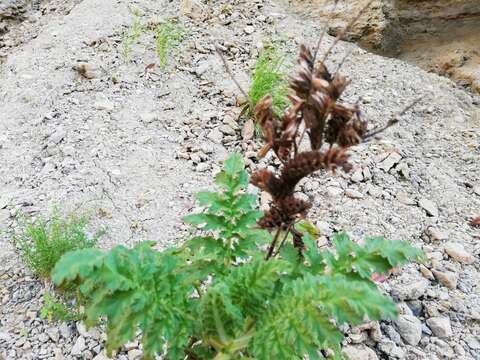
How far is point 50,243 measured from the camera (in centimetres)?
250

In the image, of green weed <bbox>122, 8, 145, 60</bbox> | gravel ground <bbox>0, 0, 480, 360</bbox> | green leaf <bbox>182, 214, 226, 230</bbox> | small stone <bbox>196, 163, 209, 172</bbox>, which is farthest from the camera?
green weed <bbox>122, 8, 145, 60</bbox>

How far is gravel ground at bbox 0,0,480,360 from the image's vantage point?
252 cm

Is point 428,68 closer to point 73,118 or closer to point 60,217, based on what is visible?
point 73,118

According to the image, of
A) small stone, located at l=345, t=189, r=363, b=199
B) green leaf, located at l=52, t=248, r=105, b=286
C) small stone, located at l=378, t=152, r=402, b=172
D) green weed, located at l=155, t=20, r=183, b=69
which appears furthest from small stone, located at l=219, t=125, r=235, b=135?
green leaf, located at l=52, t=248, r=105, b=286

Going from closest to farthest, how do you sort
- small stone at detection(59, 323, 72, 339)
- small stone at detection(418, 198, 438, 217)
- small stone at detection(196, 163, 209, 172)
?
small stone at detection(59, 323, 72, 339) → small stone at detection(418, 198, 438, 217) → small stone at detection(196, 163, 209, 172)

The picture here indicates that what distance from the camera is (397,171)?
3.33 metres

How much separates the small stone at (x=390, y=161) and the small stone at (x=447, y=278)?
83 centimetres

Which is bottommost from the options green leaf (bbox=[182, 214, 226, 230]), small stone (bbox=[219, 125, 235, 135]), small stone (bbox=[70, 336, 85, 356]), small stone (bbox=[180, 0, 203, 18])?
small stone (bbox=[70, 336, 85, 356])

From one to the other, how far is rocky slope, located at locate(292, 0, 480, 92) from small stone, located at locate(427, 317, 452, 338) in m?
2.50

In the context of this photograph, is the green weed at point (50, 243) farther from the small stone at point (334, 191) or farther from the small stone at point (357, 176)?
the small stone at point (357, 176)

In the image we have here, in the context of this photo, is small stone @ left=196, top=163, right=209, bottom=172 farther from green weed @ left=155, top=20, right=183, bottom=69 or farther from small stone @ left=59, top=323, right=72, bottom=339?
small stone @ left=59, top=323, right=72, bottom=339

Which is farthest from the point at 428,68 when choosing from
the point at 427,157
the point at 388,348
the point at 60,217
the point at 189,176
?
the point at 60,217

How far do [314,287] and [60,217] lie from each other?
181 cm

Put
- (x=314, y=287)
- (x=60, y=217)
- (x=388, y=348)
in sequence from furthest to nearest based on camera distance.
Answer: (x=60, y=217)
(x=388, y=348)
(x=314, y=287)
